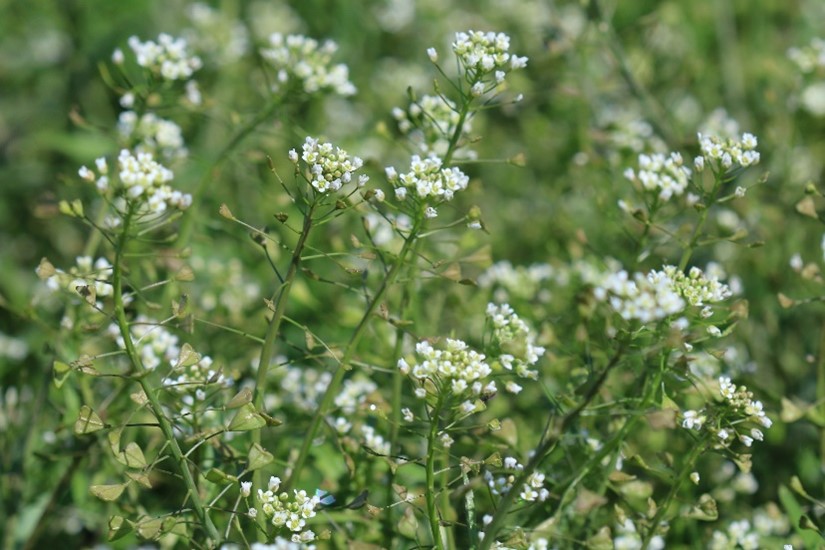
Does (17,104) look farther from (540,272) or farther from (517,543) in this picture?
(517,543)

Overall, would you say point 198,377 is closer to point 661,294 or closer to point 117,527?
point 117,527

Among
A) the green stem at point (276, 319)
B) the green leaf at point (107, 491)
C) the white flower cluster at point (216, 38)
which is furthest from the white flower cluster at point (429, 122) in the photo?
the white flower cluster at point (216, 38)

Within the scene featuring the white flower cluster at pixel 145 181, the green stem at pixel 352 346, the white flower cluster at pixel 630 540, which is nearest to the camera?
the white flower cluster at pixel 145 181

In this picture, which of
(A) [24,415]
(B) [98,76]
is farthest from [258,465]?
(B) [98,76]

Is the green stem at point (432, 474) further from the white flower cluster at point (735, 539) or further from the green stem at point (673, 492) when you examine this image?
the white flower cluster at point (735, 539)

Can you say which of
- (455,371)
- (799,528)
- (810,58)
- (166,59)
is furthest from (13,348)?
(810,58)

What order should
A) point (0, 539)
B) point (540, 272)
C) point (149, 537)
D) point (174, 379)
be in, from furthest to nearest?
point (540, 272) → point (0, 539) → point (174, 379) → point (149, 537)
